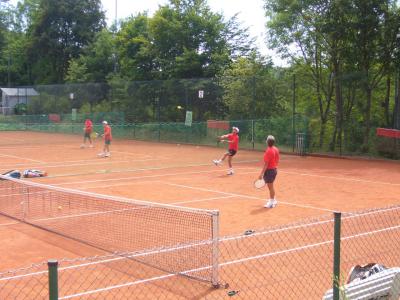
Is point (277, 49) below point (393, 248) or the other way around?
the other way around

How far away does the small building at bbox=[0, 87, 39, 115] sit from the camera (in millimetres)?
57088

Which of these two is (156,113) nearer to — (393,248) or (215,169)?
(215,169)

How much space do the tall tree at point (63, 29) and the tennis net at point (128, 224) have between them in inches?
2135

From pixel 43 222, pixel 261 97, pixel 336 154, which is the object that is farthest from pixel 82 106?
pixel 43 222

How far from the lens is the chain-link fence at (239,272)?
7086mm

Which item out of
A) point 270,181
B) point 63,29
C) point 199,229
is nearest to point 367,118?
point 270,181

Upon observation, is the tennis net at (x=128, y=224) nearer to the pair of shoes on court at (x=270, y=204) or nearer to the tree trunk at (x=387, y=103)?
the pair of shoes on court at (x=270, y=204)

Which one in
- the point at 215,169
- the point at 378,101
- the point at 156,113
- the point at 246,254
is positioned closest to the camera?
the point at 246,254

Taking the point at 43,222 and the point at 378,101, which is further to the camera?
the point at 378,101

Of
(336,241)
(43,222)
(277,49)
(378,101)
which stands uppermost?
(277,49)

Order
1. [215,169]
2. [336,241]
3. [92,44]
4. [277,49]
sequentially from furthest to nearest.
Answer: [92,44] → [277,49] → [215,169] → [336,241]

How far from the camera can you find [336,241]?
499 centimetres

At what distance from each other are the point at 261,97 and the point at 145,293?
26.5m

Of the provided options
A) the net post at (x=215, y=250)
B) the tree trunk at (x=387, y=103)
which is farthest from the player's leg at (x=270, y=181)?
the tree trunk at (x=387, y=103)
